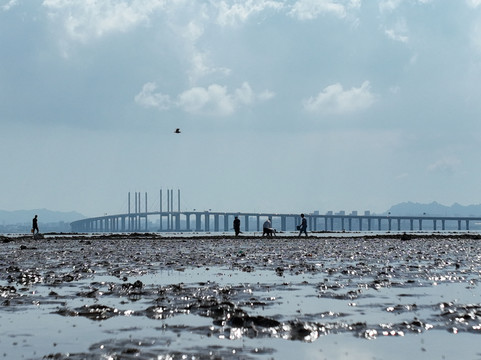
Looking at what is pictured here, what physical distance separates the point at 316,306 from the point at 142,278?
21.1ft

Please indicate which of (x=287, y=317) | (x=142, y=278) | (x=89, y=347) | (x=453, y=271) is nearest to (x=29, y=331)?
(x=89, y=347)

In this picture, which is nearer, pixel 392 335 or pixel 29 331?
pixel 392 335

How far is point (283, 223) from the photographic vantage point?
603 feet

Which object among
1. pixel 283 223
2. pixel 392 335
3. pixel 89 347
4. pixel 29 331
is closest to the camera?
pixel 89 347

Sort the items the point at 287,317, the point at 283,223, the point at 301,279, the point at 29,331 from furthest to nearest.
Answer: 1. the point at 283,223
2. the point at 301,279
3. the point at 287,317
4. the point at 29,331

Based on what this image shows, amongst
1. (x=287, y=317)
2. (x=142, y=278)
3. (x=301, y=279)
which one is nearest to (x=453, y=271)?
(x=301, y=279)

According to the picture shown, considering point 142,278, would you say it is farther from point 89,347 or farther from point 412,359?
point 412,359

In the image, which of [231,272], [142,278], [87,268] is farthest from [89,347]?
[87,268]

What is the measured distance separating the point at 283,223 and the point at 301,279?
16865 centimetres

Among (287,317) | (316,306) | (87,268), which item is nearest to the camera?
(287,317)

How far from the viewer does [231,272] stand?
59.2 feet

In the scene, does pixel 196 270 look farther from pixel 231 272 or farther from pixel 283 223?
pixel 283 223

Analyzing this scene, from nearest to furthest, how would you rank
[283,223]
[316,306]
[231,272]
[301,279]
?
[316,306] → [301,279] → [231,272] → [283,223]

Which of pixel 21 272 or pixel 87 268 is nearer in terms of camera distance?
pixel 21 272
